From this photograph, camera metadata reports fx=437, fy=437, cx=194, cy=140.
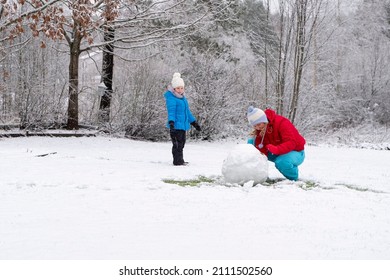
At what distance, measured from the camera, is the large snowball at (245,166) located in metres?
5.35

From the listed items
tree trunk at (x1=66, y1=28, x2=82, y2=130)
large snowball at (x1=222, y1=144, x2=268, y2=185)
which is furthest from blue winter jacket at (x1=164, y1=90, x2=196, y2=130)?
tree trunk at (x1=66, y1=28, x2=82, y2=130)

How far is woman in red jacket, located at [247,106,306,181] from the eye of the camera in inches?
229

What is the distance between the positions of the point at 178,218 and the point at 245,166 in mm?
1916

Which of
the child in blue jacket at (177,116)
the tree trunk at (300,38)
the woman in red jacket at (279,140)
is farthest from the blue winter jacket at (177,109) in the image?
the tree trunk at (300,38)

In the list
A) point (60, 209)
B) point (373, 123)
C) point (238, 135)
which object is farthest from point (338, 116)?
point (60, 209)

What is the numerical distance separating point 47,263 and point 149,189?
2.35 m

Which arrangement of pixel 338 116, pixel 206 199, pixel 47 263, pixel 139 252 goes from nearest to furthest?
pixel 47 263 < pixel 139 252 < pixel 206 199 < pixel 338 116

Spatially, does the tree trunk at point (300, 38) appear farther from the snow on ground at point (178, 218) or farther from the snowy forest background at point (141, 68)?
the snow on ground at point (178, 218)

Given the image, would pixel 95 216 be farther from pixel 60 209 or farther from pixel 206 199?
pixel 206 199

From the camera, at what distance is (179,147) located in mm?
7770

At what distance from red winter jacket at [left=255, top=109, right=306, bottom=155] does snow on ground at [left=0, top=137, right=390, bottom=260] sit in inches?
18.7

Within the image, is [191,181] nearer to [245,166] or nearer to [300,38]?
[245,166]

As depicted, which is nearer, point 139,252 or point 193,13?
point 139,252

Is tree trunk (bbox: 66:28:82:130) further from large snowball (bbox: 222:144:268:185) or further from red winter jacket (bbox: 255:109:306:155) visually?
large snowball (bbox: 222:144:268:185)
